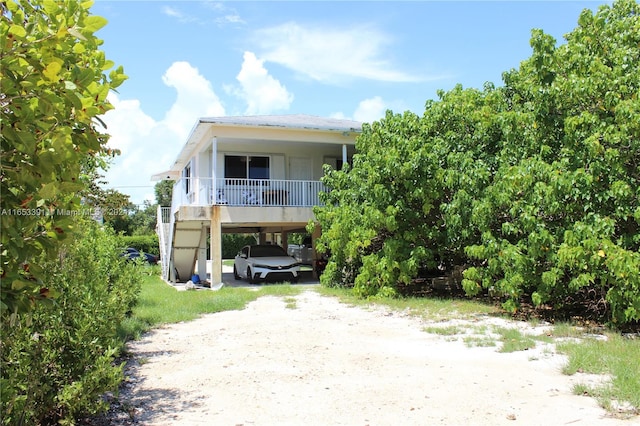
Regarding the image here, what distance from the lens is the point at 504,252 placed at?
10125mm

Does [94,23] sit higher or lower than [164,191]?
lower

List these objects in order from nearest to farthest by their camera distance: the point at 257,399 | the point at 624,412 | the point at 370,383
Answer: the point at 624,412
the point at 257,399
the point at 370,383

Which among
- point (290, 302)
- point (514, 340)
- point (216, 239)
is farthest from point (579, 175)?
point (216, 239)

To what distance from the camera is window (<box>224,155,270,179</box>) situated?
67.2ft

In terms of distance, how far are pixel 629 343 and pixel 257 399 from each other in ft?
19.0

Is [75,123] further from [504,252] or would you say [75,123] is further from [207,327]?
[504,252]

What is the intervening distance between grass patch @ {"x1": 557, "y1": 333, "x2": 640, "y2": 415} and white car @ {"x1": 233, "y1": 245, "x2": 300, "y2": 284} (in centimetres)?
1263

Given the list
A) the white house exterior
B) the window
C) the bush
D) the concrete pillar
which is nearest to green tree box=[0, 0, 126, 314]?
the bush

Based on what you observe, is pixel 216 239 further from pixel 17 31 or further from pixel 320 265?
pixel 17 31

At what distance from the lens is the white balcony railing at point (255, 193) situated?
18.8 metres

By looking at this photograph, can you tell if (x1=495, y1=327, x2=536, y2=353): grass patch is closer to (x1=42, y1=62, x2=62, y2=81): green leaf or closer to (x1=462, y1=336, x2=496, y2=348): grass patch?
(x1=462, y1=336, x2=496, y2=348): grass patch

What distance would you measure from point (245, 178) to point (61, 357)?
15.6m

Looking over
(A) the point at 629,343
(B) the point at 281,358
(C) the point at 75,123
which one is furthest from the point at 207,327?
(C) the point at 75,123

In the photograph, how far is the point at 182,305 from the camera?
13352 millimetres
